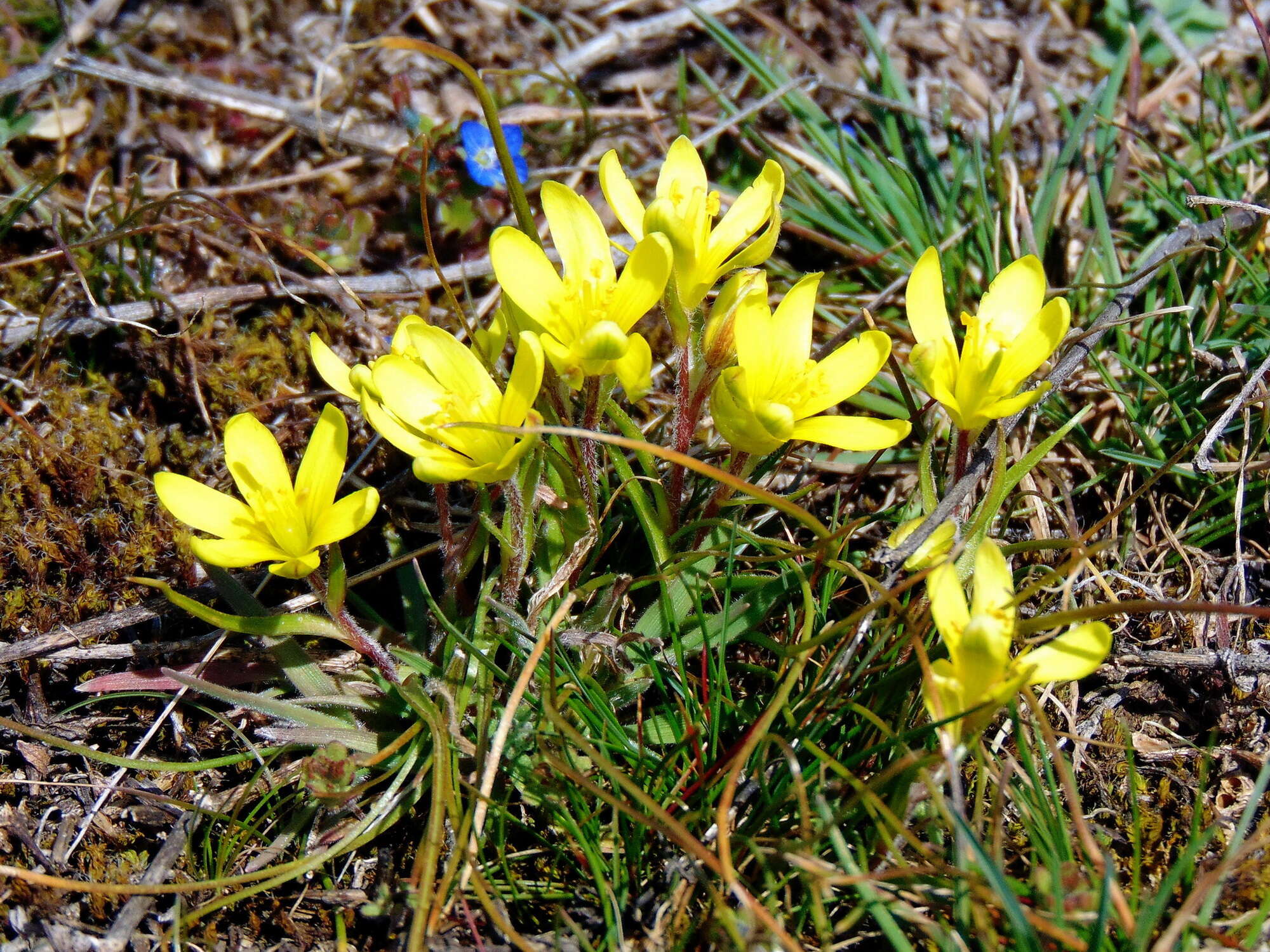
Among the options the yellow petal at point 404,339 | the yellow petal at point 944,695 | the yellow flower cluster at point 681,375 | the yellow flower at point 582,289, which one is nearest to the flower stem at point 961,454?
the yellow flower cluster at point 681,375

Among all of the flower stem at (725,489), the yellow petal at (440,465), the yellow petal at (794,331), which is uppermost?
the yellow petal at (794,331)

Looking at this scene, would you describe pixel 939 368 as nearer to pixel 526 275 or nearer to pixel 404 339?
pixel 526 275

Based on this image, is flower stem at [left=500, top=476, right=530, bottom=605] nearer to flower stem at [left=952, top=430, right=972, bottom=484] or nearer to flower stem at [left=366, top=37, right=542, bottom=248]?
flower stem at [left=366, top=37, right=542, bottom=248]

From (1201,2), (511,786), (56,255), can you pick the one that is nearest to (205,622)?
(511,786)

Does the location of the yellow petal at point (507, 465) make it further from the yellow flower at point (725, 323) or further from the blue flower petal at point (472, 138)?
the blue flower petal at point (472, 138)

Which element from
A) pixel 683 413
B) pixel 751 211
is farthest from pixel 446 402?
pixel 751 211

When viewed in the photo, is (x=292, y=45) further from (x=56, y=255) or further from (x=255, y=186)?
(x=56, y=255)

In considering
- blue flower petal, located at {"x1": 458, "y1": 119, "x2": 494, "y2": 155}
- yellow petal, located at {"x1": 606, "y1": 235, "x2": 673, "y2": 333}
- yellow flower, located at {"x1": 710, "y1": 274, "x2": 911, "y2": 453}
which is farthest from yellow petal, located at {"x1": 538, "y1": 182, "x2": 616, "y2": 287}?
blue flower petal, located at {"x1": 458, "y1": 119, "x2": 494, "y2": 155}
